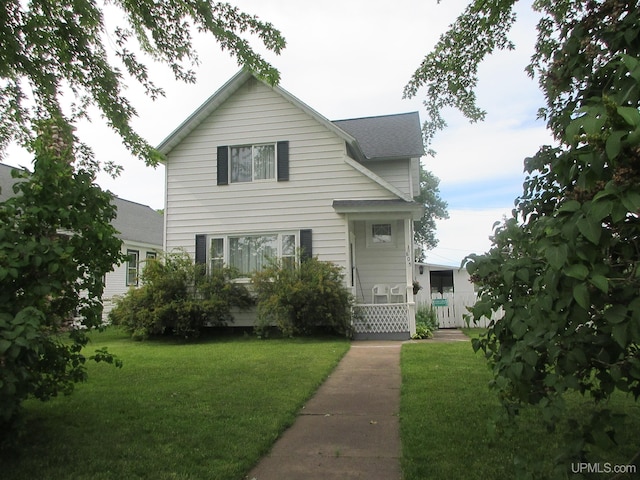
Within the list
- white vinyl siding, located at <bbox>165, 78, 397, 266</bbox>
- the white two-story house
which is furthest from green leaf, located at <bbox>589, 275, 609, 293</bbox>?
white vinyl siding, located at <bbox>165, 78, 397, 266</bbox>

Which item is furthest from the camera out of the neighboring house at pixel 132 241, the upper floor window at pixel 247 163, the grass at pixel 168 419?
the neighboring house at pixel 132 241

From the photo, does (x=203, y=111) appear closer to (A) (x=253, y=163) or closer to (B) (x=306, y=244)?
(A) (x=253, y=163)

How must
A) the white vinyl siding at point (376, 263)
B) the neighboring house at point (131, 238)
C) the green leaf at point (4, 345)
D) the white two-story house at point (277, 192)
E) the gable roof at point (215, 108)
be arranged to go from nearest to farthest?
the green leaf at point (4, 345)
the white two-story house at point (277, 192)
the gable roof at point (215, 108)
the white vinyl siding at point (376, 263)
the neighboring house at point (131, 238)

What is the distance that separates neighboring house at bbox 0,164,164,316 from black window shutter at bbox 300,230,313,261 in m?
8.10

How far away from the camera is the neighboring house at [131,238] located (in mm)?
20306

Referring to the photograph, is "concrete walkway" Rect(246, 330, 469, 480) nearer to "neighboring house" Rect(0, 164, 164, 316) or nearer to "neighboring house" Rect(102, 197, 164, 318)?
"neighboring house" Rect(0, 164, 164, 316)

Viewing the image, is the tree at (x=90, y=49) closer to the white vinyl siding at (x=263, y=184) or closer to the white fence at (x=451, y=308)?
the white vinyl siding at (x=263, y=184)

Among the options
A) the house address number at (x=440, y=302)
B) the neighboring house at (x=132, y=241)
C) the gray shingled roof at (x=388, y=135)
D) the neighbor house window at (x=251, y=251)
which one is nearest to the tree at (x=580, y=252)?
the neighbor house window at (x=251, y=251)

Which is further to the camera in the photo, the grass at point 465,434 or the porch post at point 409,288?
the porch post at point 409,288

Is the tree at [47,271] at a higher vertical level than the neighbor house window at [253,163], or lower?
lower

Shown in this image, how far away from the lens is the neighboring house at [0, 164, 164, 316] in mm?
20306

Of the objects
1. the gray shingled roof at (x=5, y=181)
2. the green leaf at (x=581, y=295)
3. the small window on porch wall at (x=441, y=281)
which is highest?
the gray shingled roof at (x=5, y=181)

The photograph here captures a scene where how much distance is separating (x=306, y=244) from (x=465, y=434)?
30.4ft

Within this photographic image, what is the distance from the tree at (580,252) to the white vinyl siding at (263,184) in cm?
998
